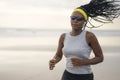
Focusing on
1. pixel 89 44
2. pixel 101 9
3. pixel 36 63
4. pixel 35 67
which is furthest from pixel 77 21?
pixel 36 63

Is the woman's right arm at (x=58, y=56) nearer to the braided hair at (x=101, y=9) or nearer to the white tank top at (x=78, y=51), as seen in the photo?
the white tank top at (x=78, y=51)

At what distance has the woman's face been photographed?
4.44 metres

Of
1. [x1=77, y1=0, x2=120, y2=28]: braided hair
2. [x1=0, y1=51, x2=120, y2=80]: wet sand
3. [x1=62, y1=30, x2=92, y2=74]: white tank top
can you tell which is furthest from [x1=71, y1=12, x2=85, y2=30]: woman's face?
[x1=0, y1=51, x2=120, y2=80]: wet sand

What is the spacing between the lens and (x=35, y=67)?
380 inches

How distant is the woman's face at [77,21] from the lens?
14.6ft

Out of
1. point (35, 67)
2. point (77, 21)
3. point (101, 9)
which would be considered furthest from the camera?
point (35, 67)

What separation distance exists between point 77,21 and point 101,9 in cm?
49

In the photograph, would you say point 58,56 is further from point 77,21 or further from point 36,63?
point 36,63

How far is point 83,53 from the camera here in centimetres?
430

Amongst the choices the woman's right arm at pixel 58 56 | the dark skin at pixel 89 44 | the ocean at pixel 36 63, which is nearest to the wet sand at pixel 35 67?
the ocean at pixel 36 63

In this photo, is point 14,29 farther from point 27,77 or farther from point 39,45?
point 27,77

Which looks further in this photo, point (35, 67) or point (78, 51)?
point (35, 67)

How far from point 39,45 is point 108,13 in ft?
30.1

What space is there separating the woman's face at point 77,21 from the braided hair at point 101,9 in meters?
0.25
